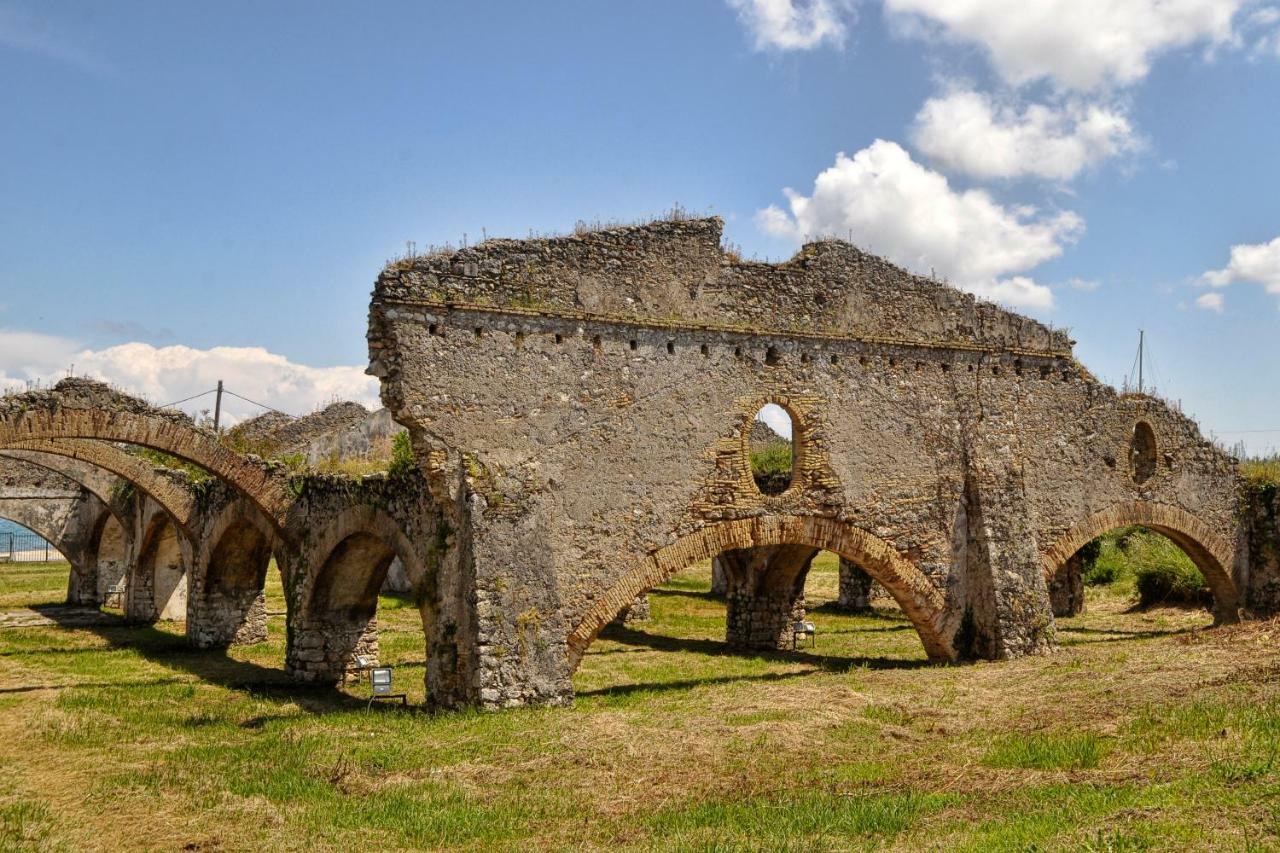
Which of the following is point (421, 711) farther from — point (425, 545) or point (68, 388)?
point (68, 388)

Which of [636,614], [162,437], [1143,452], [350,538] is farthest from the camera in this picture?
[636,614]

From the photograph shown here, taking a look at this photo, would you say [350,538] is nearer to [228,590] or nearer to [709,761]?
[228,590]

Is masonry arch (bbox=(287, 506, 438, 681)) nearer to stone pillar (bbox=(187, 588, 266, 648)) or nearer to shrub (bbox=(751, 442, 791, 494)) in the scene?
stone pillar (bbox=(187, 588, 266, 648))

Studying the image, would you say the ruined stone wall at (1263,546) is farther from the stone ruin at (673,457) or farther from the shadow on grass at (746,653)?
the shadow on grass at (746,653)

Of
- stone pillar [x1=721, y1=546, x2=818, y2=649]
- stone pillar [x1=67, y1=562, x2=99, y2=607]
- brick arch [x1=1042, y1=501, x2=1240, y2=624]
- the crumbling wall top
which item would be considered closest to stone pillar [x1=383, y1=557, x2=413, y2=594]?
stone pillar [x1=67, y1=562, x2=99, y2=607]

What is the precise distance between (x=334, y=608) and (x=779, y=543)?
22.9ft

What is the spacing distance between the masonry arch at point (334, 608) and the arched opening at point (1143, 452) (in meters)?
11.6

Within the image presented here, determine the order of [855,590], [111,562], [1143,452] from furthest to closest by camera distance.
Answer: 1. [111,562]
2. [855,590]
3. [1143,452]

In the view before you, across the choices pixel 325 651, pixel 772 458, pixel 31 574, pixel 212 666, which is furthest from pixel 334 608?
pixel 31 574

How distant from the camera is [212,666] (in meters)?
17.4

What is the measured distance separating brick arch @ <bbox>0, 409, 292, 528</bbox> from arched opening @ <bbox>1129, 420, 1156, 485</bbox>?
13.4 m

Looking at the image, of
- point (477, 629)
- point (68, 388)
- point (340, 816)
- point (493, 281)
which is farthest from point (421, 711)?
point (68, 388)

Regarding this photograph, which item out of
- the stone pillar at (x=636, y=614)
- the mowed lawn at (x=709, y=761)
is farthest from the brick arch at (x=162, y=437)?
the stone pillar at (x=636, y=614)

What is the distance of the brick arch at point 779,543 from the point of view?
1174 cm
